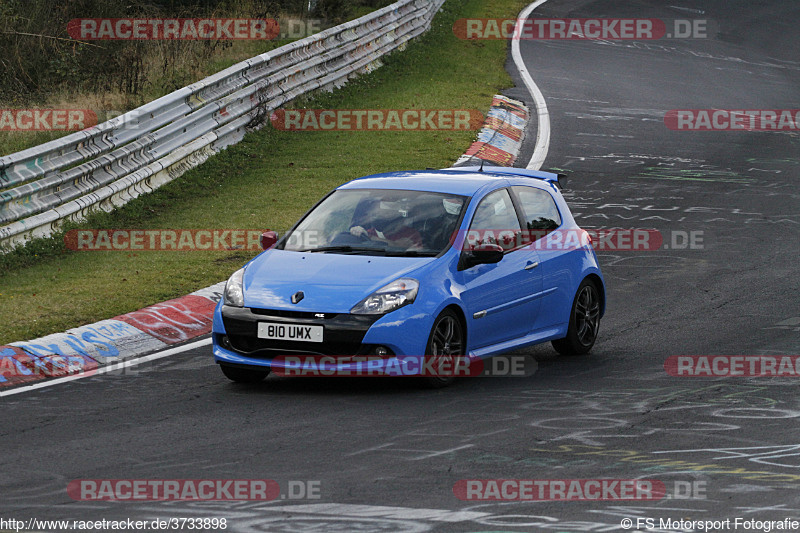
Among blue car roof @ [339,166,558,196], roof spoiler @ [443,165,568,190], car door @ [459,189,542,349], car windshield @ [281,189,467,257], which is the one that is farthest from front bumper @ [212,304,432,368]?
roof spoiler @ [443,165,568,190]

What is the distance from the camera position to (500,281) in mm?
9953

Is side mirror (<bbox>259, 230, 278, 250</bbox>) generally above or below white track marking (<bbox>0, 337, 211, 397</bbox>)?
above

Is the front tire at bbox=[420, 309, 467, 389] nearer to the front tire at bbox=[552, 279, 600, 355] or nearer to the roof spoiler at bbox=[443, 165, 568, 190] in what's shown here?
the front tire at bbox=[552, 279, 600, 355]

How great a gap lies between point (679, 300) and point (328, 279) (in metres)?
4.86

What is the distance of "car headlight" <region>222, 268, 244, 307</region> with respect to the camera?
9.30m

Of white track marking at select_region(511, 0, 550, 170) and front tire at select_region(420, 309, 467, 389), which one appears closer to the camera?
front tire at select_region(420, 309, 467, 389)

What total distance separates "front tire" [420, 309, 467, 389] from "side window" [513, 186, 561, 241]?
150cm

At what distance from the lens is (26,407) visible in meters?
8.59

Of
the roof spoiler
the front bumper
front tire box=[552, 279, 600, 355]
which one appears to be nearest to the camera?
the front bumper

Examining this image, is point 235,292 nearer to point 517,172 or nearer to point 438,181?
point 438,181

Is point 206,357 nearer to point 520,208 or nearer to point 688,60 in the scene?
point 520,208

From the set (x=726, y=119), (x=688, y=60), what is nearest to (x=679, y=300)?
(x=726, y=119)

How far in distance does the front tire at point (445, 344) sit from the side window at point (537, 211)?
1.50 metres

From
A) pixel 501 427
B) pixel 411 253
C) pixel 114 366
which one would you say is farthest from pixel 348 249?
pixel 501 427
